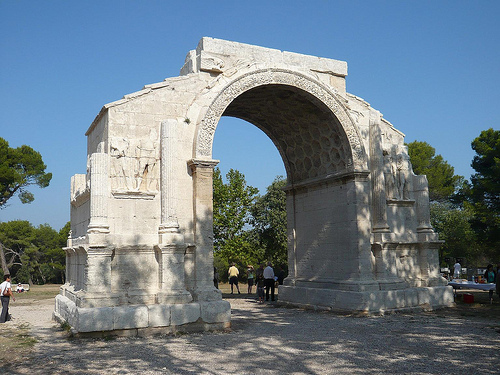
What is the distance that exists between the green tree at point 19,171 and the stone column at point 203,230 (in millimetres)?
20848

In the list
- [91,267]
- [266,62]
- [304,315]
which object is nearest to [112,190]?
[91,267]

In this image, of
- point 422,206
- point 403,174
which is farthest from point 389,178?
point 422,206

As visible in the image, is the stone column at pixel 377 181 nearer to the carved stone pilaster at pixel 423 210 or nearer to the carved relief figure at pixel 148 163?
the carved stone pilaster at pixel 423 210

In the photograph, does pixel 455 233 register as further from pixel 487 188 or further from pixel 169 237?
pixel 169 237

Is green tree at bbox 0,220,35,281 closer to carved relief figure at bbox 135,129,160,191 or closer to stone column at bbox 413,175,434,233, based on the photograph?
carved relief figure at bbox 135,129,160,191

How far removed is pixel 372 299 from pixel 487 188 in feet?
44.2

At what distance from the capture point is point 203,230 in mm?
10523

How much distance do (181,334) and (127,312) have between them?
1184mm

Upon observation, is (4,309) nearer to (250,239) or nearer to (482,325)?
(482,325)

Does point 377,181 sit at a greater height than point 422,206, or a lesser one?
greater

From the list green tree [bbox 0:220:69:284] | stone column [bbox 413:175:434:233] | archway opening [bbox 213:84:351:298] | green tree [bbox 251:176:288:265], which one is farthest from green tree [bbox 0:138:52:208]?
stone column [bbox 413:175:434:233]

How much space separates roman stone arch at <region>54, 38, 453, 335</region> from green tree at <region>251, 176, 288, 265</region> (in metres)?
12.7

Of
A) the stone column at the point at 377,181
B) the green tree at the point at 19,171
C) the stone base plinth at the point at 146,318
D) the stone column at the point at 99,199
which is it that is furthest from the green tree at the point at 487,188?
the green tree at the point at 19,171

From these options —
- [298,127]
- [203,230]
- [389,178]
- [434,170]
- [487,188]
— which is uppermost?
[434,170]
